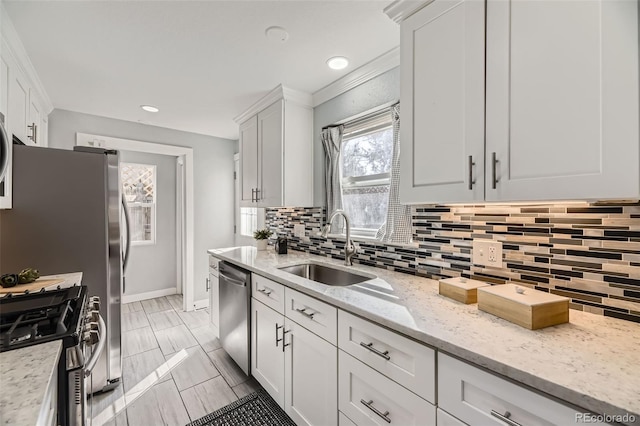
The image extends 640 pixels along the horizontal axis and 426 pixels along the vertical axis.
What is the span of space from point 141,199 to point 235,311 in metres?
2.97

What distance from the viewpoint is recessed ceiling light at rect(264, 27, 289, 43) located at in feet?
5.41

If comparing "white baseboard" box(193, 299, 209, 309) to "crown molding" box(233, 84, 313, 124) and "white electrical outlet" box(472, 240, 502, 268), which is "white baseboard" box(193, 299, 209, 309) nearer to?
"crown molding" box(233, 84, 313, 124)

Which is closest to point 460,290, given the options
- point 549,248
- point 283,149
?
point 549,248

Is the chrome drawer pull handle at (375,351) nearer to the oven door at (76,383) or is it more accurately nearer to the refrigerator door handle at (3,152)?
the oven door at (76,383)

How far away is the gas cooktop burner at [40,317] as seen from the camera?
0.90m

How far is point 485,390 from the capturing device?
807 millimetres

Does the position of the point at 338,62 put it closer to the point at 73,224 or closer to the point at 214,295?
the point at 73,224

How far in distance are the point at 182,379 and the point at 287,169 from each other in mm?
1888

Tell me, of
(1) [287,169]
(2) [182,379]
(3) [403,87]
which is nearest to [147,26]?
(1) [287,169]

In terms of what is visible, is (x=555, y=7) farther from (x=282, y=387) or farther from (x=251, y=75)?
(x=282, y=387)

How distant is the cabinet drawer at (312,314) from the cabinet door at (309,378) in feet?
0.11

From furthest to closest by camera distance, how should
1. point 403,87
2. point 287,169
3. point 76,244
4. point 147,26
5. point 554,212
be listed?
point 287,169
point 76,244
point 147,26
point 403,87
point 554,212

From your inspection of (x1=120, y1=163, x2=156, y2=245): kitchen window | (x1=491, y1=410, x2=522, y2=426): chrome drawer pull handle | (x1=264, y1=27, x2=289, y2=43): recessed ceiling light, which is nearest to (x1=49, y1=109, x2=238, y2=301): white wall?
(x1=120, y1=163, x2=156, y2=245): kitchen window

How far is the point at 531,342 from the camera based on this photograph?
2.83 ft
